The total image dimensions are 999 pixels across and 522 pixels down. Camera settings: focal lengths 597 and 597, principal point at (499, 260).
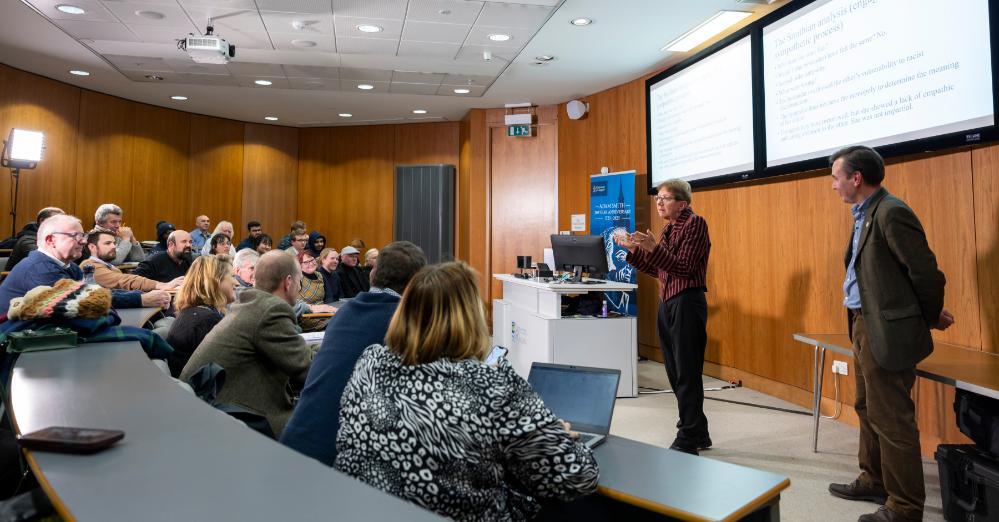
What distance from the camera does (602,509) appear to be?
150 centimetres

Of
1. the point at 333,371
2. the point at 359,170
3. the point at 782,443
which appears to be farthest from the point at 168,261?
the point at 359,170

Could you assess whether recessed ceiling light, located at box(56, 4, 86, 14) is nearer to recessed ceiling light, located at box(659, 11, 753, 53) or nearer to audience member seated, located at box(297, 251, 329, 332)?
audience member seated, located at box(297, 251, 329, 332)

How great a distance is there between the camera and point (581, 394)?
5.49 feet

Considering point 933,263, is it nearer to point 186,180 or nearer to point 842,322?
point 842,322

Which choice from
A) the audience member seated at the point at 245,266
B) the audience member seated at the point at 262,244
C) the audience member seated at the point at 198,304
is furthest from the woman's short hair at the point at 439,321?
the audience member seated at the point at 262,244

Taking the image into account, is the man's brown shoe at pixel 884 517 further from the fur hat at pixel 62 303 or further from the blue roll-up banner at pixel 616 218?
the blue roll-up banner at pixel 616 218

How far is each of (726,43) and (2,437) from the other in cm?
524

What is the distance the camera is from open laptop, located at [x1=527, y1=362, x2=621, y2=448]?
161 centimetres

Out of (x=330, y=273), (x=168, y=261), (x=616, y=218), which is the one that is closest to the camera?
(x=168, y=261)

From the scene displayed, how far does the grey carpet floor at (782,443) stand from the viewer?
2.70 metres

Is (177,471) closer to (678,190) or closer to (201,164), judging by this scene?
(678,190)

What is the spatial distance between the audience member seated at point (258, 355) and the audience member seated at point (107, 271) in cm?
247

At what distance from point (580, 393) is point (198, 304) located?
211cm

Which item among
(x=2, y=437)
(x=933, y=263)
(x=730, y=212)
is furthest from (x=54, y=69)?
(x=933, y=263)
